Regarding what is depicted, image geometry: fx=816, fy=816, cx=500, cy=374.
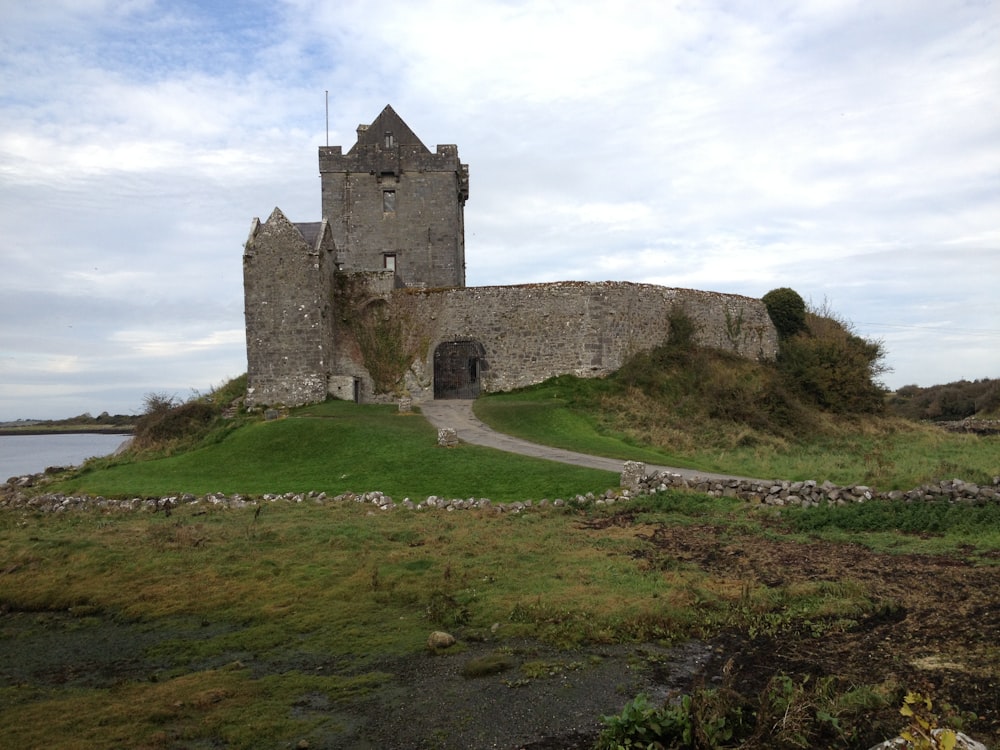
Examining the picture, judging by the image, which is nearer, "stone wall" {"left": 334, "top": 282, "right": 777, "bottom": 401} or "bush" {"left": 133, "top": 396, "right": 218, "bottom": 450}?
"bush" {"left": 133, "top": 396, "right": 218, "bottom": 450}

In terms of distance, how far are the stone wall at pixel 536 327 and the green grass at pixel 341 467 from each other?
19.8 feet

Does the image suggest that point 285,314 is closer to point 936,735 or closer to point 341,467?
point 341,467

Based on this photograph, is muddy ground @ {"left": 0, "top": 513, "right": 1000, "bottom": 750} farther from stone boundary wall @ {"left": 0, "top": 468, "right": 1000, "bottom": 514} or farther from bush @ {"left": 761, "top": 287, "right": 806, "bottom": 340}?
bush @ {"left": 761, "top": 287, "right": 806, "bottom": 340}

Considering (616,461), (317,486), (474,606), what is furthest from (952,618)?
(317,486)

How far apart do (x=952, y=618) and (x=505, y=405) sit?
2287 centimetres

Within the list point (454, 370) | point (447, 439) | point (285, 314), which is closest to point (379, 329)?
point (285, 314)

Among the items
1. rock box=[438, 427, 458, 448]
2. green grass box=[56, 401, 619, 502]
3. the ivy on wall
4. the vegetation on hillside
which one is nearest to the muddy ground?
green grass box=[56, 401, 619, 502]

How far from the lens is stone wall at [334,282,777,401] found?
34000 mm

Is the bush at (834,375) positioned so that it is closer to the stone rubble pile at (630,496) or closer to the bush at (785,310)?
the bush at (785,310)

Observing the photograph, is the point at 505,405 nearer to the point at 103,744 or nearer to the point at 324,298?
the point at 324,298

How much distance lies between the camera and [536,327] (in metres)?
34.7

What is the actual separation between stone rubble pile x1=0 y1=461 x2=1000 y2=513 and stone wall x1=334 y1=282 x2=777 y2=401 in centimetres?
1489

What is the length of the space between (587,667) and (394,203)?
36539 mm

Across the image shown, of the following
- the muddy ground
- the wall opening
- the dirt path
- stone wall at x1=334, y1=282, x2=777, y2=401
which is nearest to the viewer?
the muddy ground
